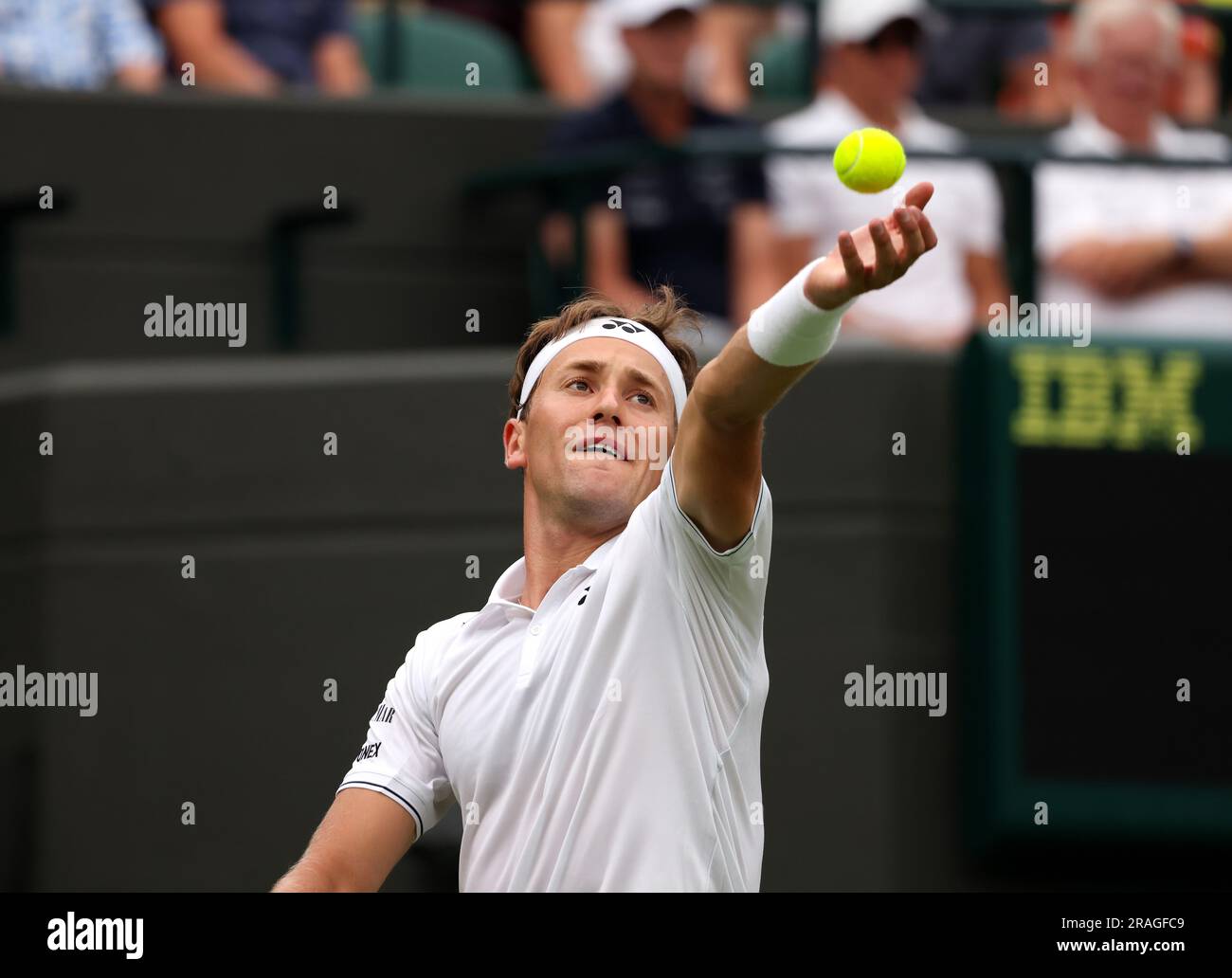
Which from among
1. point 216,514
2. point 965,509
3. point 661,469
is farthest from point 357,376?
point 661,469

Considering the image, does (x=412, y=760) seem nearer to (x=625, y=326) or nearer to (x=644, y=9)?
(x=625, y=326)

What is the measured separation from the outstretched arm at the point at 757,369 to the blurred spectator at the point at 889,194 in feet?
11.9

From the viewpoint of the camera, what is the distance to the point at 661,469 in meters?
3.96

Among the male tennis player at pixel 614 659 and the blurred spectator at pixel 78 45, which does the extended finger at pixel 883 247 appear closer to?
the male tennis player at pixel 614 659

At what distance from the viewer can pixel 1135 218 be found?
759cm

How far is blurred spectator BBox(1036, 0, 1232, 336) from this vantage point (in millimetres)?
7484

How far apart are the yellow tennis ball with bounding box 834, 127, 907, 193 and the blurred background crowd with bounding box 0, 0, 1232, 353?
334cm

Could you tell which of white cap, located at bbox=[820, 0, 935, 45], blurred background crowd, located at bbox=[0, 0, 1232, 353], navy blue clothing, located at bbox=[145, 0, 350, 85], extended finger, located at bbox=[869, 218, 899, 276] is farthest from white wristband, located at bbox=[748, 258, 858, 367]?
navy blue clothing, located at bbox=[145, 0, 350, 85]

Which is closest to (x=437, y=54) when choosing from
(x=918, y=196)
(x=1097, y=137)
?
(x=1097, y=137)

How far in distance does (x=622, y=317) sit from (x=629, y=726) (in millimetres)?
809

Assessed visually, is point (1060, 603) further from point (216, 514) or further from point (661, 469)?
point (661, 469)

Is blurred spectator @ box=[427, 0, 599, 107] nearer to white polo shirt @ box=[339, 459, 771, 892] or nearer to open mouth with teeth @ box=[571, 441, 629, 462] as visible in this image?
open mouth with teeth @ box=[571, 441, 629, 462]
